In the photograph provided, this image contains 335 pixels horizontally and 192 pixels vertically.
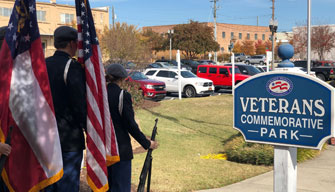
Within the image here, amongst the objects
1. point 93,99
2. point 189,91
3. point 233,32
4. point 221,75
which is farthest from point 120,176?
point 233,32

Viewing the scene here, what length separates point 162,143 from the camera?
10.3 m

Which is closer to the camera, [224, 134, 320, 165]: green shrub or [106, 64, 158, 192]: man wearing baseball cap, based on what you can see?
[106, 64, 158, 192]: man wearing baseball cap

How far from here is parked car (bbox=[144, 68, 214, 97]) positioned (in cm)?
2259

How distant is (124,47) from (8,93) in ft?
62.4

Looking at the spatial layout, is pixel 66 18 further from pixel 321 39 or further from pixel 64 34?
pixel 64 34

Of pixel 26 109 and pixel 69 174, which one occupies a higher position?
pixel 26 109

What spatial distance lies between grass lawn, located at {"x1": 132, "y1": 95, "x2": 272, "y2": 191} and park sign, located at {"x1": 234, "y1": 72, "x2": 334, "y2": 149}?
2.70 meters

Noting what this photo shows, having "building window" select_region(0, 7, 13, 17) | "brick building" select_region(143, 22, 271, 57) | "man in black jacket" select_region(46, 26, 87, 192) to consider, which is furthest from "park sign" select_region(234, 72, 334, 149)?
"brick building" select_region(143, 22, 271, 57)

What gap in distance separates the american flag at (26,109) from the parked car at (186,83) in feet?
64.0

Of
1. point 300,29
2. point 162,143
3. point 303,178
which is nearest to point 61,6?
point 300,29

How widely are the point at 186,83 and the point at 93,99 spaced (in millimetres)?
19463

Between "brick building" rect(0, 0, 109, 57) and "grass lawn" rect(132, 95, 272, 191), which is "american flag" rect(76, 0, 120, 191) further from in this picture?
"brick building" rect(0, 0, 109, 57)

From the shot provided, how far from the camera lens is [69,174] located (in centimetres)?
350

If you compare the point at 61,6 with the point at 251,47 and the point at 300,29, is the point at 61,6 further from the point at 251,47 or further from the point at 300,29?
the point at 251,47
